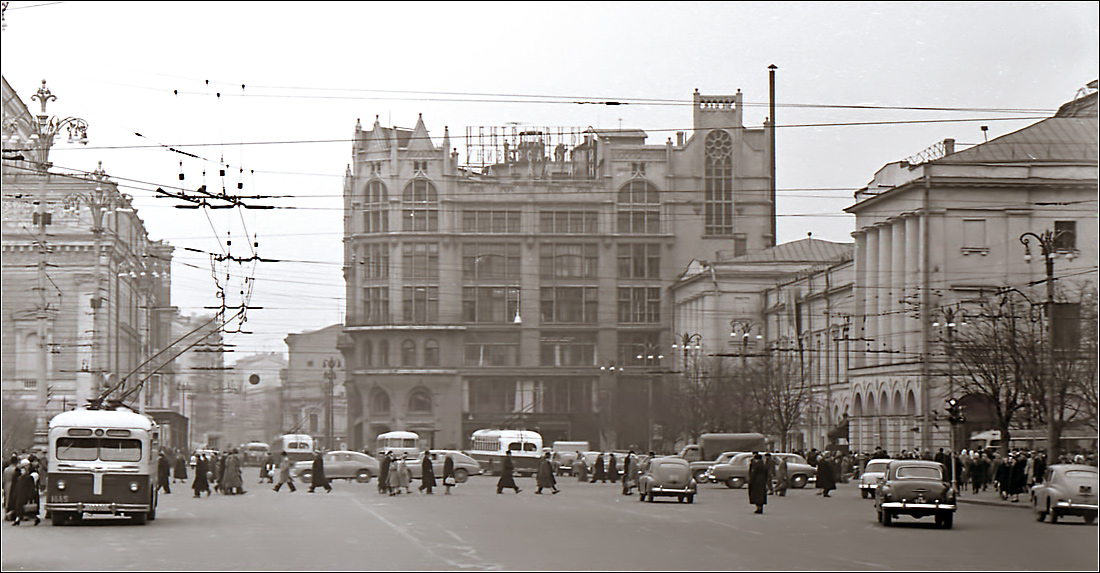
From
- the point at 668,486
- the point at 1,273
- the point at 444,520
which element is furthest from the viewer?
the point at 1,273

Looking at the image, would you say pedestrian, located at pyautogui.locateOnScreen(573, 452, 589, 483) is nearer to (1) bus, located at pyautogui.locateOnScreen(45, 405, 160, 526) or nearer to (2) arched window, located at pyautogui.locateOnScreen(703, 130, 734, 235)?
(2) arched window, located at pyautogui.locateOnScreen(703, 130, 734, 235)

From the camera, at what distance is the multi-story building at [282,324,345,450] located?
11256 centimetres

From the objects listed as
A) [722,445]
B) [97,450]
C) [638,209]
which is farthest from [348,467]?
[97,450]

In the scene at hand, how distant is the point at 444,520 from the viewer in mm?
30938

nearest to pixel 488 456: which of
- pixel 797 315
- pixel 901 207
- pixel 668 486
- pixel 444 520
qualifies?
pixel 797 315

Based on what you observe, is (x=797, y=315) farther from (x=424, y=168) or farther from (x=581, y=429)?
(x=424, y=168)

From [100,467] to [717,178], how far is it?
240 feet

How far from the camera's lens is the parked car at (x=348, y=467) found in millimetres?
63656

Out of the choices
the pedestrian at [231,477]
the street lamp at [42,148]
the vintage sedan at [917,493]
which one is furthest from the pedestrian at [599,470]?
the vintage sedan at [917,493]

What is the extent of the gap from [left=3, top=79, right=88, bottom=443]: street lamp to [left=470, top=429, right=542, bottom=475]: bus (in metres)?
21.8

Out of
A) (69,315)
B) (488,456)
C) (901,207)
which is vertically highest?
(901,207)

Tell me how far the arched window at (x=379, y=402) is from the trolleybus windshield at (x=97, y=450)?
73.4 m

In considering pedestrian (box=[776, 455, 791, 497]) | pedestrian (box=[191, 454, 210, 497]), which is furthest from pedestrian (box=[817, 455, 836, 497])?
pedestrian (box=[191, 454, 210, 497])

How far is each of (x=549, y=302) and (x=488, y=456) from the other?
1824cm
